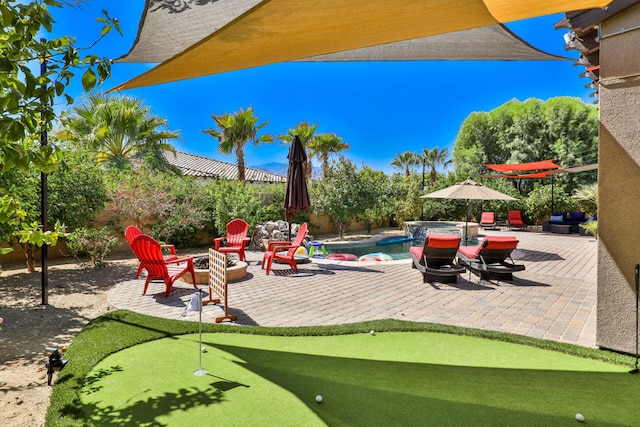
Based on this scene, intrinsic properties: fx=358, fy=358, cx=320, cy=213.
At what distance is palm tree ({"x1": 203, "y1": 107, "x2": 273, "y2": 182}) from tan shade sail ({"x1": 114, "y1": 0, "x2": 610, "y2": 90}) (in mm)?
18173

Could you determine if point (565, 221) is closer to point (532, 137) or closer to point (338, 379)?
point (532, 137)

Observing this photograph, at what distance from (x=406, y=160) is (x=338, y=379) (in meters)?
46.6

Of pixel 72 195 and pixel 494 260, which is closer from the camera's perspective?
pixel 494 260

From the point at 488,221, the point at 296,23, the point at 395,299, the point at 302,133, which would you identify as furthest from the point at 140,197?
the point at 302,133

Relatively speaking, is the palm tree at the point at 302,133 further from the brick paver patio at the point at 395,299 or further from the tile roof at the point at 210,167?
the brick paver patio at the point at 395,299

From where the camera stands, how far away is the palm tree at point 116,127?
1501 cm

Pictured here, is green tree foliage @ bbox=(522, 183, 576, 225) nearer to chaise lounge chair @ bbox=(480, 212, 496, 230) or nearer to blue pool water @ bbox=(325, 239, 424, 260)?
chaise lounge chair @ bbox=(480, 212, 496, 230)

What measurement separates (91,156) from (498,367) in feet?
32.8

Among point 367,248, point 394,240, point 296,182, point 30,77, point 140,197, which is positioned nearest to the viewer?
point 30,77

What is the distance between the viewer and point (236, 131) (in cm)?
2112

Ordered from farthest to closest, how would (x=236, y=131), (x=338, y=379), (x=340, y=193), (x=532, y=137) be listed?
(x=532, y=137) < (x=236, y=131) < (x=340, y=193) < (x=338, y=379)

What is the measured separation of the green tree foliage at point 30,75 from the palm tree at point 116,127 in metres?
14.8

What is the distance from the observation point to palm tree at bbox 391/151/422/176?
47125mm

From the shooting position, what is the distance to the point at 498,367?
131 inches
